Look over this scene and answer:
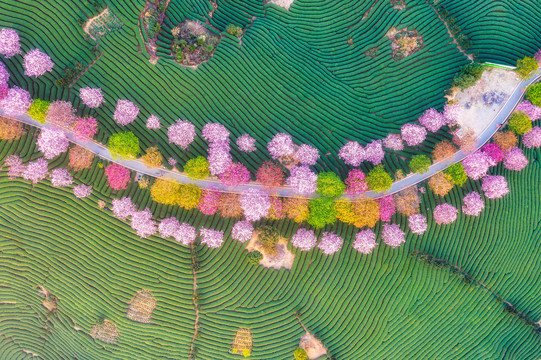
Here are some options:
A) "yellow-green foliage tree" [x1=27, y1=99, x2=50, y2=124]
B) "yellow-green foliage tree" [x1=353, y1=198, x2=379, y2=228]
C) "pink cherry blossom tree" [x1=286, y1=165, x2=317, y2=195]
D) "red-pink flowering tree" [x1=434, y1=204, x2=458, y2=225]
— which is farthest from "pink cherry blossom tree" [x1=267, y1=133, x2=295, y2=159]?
"yellow-green foliage tree" [x1=27, y1=99, x2=50, y2=124]

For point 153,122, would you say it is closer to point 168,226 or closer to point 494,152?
point 168,226

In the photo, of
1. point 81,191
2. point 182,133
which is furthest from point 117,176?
point 182,133

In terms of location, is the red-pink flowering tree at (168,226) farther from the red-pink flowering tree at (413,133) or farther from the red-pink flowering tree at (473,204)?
the red-pink flowering tree at (473,204)

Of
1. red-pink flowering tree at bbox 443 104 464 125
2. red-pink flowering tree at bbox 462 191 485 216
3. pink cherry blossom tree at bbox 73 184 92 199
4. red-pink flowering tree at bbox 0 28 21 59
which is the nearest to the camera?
red-pink flowering tree at bbox 0 28 21 59

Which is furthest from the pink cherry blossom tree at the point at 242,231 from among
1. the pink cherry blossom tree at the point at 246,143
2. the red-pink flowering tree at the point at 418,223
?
the red-pink flowering tree at the point at 418,223

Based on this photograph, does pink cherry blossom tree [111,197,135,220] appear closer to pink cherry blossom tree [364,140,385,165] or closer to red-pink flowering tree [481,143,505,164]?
pink cherry blossom tree [364,140,385,165]
